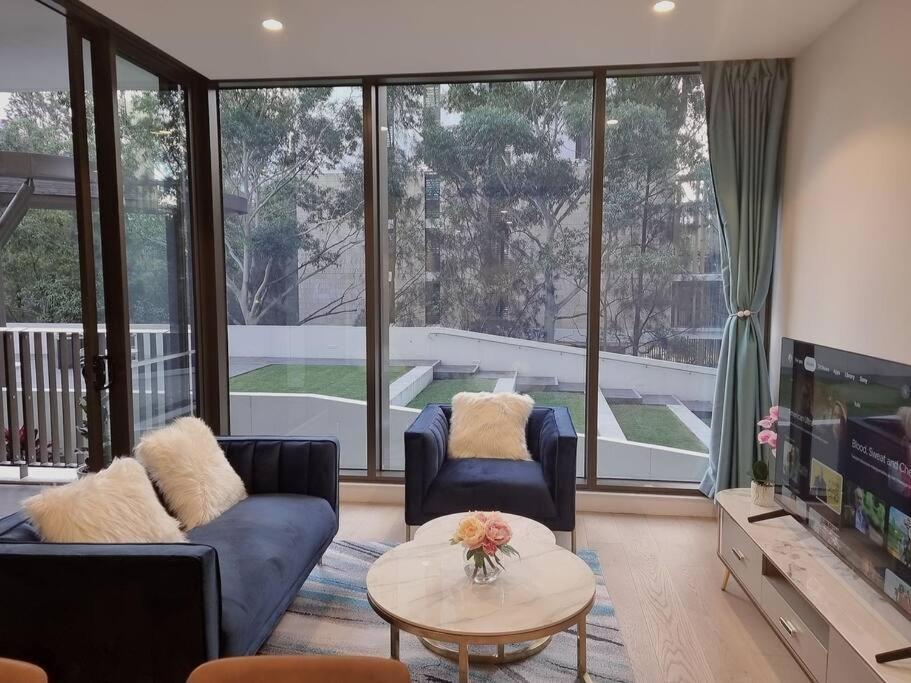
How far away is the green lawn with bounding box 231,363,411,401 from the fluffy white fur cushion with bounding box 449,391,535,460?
0.68 metres

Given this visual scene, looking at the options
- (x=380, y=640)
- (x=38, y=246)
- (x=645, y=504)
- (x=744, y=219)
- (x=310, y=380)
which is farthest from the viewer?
(x=310, y=380)

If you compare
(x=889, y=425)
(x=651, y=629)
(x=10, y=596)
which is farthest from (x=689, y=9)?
(x=10, y=596)

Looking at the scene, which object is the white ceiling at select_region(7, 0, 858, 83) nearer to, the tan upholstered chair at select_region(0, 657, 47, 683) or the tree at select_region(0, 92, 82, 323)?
the tree at select_region(0, 92, 82, 323)

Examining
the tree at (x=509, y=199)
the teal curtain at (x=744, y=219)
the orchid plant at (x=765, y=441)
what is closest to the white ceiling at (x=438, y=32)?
the teal curtain at (x=744, y=219)

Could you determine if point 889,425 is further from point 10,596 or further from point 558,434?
point 10,596

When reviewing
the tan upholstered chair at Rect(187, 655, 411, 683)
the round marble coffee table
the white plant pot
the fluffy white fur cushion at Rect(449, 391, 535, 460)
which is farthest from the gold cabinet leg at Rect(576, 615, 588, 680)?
the fluffy white fur cushion at Rect(449, 391, 535, 460)

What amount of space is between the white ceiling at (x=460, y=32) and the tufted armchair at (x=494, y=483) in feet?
6.70

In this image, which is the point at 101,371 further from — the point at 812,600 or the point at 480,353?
the point at 812,600

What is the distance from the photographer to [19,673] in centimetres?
118

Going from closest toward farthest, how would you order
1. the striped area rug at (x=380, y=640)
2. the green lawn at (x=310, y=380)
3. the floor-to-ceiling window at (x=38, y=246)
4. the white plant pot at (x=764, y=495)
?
the striped area rug at (x=380, y=640), the white plant pot at (x=764, y=495), the floor-to-ceiling window at (x=38, y=246), the green lawn at (x=310, y=380)

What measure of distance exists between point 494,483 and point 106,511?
5.74 ft

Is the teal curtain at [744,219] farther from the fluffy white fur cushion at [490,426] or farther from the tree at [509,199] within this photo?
the fluffy white fur cushion at [490,426]

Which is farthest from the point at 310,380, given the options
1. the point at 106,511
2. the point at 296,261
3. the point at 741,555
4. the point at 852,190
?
the point at 852,190

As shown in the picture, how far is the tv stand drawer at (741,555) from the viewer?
2533 mm
